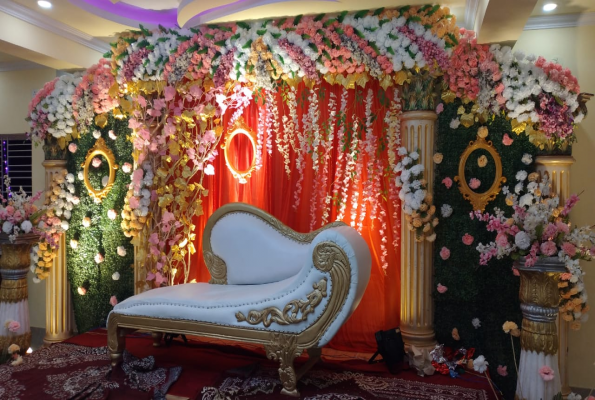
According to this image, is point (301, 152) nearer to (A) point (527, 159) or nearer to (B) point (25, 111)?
(A) point (527, 159)

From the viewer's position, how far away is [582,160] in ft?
13.4

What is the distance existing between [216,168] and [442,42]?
230 cm

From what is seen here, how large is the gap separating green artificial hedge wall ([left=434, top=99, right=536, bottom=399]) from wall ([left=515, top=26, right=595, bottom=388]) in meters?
0.61

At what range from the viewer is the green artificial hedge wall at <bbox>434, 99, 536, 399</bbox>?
151 inches

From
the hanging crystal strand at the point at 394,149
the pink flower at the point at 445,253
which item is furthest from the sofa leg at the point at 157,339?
the pink flower at the point at 445,253

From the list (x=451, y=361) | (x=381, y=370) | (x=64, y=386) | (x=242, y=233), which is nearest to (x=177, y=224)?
(x=242, y=233)

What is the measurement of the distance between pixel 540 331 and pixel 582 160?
1.76 m

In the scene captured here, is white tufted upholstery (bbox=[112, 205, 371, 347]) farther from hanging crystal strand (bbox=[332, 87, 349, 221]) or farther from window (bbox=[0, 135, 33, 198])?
window (bbox=[0, 135, 33, 198])

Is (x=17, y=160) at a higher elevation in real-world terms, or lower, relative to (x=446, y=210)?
higher

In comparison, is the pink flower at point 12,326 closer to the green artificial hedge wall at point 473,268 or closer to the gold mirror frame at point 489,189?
the green artificial hedge wall at point 473,268

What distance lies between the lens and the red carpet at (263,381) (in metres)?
3.29

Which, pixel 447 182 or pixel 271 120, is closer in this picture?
pixel 447 182

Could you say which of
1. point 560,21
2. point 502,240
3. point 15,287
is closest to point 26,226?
point 15,287

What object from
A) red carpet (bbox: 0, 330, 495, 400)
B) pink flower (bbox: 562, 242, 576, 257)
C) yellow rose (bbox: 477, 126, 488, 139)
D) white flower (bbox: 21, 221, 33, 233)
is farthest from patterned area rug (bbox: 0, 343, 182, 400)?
yellow rose (bbox: 477, 126, 488, 139)
